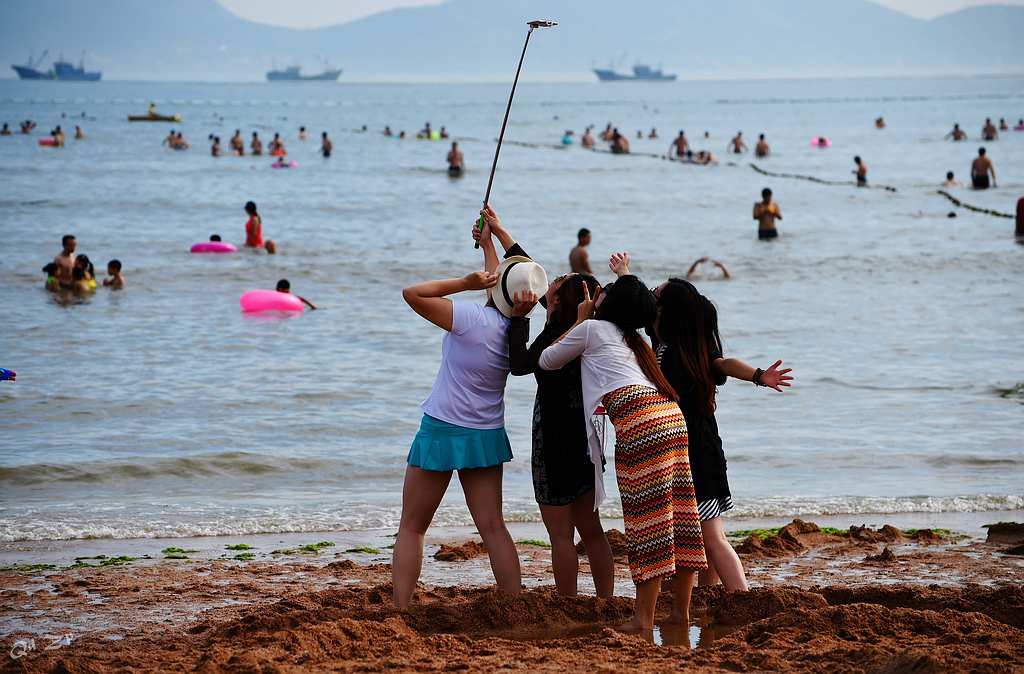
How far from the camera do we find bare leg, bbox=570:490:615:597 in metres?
5.39

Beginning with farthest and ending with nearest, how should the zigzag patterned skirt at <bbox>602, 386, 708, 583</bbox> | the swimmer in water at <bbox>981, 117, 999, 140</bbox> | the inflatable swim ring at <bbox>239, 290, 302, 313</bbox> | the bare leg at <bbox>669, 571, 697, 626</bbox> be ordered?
the swimmer in water at <bbox>981, 117, 999, 140</bbox> < the inflatable swim ring at <bbox>239, 290, 302, 313</bbox> < the bare leg at <bbox>669, 571, 697, 626</bbox> < the zigzag patterned skirt at <bbox>602, 386, 708, 583</bbox>

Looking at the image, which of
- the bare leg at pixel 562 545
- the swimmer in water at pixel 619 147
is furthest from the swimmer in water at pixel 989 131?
the bare leg at pixel 562 545

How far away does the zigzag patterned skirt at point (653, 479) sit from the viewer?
491 cm

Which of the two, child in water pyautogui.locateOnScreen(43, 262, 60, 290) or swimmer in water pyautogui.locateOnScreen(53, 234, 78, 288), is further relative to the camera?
child in water pyautogui.locateOnScreen(43, 262, 60, 290)

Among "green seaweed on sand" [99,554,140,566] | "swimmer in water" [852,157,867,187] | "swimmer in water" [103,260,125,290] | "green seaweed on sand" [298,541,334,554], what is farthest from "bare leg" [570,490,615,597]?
"swimmer in water" [852,157,867,187]

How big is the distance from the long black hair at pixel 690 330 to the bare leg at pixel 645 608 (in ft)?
2.81

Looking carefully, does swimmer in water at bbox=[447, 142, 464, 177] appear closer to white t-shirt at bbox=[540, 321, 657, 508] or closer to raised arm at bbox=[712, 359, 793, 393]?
raised arm at bbox=[712, 359, 793, 393]

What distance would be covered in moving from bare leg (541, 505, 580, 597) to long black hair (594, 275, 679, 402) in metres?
0.78

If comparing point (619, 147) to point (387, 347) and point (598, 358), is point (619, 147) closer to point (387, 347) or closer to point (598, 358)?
point (387, 347)

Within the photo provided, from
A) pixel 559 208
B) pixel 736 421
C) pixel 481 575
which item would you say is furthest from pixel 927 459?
pixel 559 208

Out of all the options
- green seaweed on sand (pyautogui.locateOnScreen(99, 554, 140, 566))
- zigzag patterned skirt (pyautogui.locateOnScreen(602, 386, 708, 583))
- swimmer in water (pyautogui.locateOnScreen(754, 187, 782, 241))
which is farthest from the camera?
swimmer in water (pyautogui.locateOnScreen(754, 187, 782, 241))

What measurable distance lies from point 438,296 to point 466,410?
0.52 meters

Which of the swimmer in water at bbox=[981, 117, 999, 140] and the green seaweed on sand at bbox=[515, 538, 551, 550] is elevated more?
the swimmer in water at bbox=[981, 117, 999, 140]

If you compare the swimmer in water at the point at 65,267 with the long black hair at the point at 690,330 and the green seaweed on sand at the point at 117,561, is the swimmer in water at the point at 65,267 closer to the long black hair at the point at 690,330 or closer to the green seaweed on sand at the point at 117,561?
the green seaweed on sand at the point at 117,561
